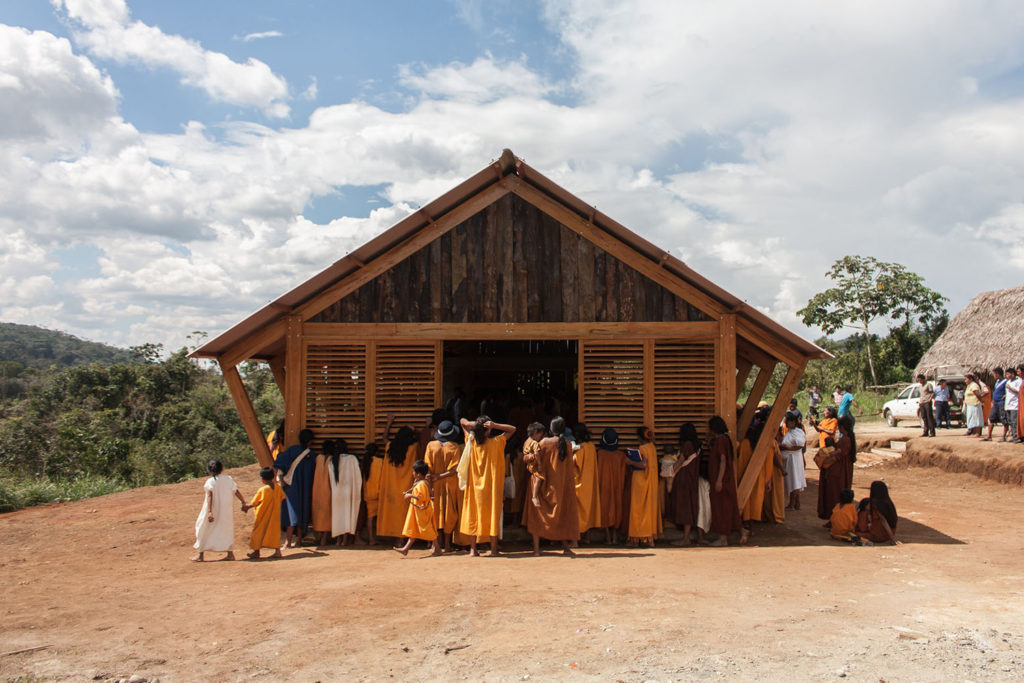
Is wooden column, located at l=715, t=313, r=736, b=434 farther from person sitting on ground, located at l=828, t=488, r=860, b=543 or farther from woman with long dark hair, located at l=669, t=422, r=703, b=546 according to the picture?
person sitting on ground, located at l=828, t=488, r=860, b=543

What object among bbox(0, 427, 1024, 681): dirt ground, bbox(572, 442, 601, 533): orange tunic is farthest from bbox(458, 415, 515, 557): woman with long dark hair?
bbox(572, 442, 601, 533): orange tunic

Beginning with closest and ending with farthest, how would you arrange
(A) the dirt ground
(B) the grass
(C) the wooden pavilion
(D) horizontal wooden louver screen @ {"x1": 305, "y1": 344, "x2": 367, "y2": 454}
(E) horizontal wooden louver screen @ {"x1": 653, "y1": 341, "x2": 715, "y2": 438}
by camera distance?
(A) the dirt ground
(C) the wooden pavilion
(E) horizontal wooden louver screen @ {"x1": 653, "y1": 341, "x2": 715, "y2": 438}
(D) horizontal wooden louver screen @ {"x1": 305, "y1": 344, "x2": 367, "y2": 454}
(B) the grass

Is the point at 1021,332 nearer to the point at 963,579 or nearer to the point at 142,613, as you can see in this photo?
the point at 963,579

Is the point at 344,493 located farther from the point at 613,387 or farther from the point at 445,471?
the point at 613,387

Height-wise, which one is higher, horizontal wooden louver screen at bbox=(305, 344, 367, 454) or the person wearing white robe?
horizontal wooden louver screen at bbox=(305, 344, 367, 454)

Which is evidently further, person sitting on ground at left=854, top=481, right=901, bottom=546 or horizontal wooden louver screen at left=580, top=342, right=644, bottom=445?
horizontal wooden louver screen at left=580, top=342, right=644, bottom=445

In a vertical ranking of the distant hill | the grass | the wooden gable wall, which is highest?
the distant hill

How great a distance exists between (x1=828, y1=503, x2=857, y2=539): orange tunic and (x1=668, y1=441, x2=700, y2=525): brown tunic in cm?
180

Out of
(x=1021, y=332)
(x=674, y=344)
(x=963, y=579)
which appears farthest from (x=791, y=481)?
(x=1021, y=332)

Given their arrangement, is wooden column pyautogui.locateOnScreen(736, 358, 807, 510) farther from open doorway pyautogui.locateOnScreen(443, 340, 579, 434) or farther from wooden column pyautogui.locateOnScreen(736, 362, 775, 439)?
open doorway pyautogui.locateOnScreen(443, 340, 579, 434)

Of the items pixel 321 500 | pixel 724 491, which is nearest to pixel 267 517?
pixel 321 500

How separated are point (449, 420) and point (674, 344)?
2.95 m

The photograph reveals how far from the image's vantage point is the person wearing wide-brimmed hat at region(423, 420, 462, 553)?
8219 millimetres

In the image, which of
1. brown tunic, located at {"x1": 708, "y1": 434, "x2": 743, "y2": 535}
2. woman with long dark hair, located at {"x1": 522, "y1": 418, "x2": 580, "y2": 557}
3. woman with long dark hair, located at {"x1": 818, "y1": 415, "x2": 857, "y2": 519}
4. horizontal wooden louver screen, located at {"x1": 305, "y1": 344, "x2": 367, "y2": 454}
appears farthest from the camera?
woman with long dark hair, located at {"x1": 818, "y1": 415, "x2": 857, "y2": 519}
